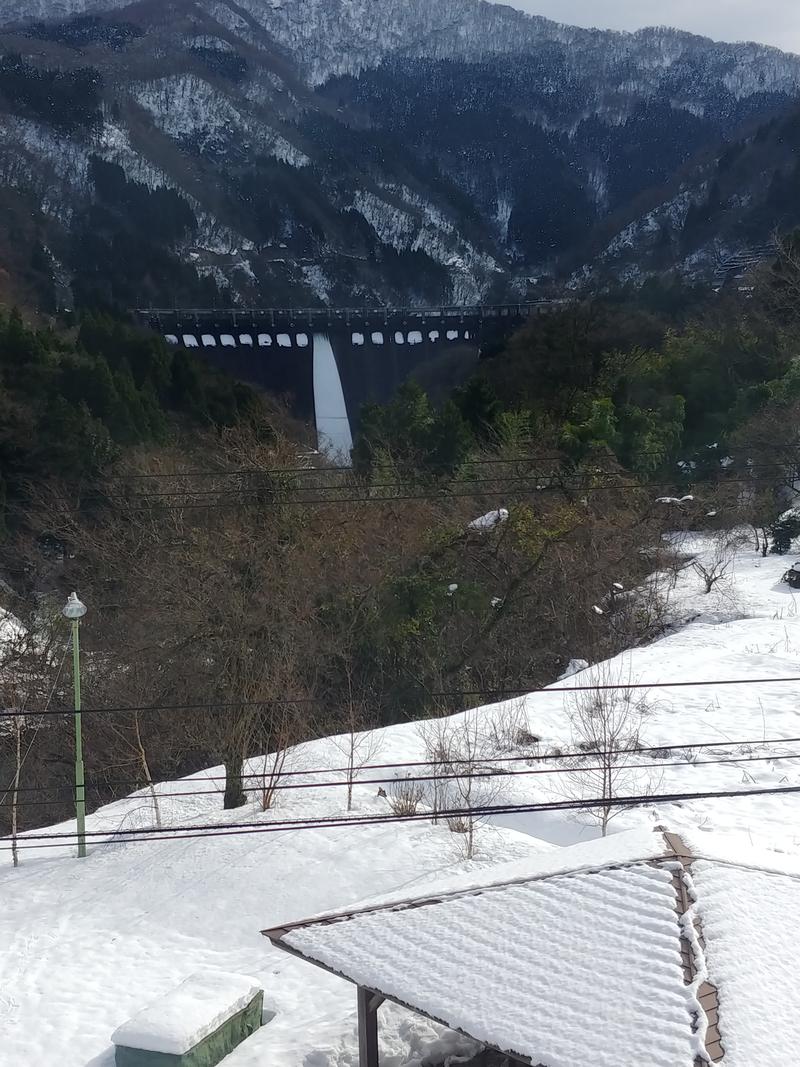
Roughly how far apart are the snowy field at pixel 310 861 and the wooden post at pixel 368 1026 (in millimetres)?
859

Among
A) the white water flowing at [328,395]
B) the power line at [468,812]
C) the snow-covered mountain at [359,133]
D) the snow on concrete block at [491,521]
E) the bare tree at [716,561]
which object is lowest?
the power line at [468,812]

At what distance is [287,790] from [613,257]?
264 feet

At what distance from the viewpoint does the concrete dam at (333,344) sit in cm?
6475

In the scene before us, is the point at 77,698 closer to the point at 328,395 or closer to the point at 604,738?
the point at 604,738

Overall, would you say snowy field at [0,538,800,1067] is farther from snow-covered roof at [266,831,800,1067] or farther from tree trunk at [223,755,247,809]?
snow-covered roof at [266,831,800,1067]

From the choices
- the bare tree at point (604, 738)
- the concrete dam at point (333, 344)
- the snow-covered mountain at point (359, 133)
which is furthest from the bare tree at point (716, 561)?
the snow-covered mountain at point (359, 133)

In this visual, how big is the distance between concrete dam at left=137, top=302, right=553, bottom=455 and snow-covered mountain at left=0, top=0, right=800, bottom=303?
12.9 m

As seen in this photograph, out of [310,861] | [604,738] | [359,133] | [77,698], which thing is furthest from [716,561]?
[359,133]

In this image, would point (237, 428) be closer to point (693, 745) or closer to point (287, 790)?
point (287, 790)

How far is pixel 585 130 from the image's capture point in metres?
128

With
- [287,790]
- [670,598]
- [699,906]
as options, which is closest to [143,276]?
[670,598]

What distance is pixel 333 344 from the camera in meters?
68.1

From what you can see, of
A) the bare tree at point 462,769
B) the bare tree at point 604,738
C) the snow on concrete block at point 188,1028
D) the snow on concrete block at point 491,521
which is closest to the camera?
the snow on concrete block at point 188,1028

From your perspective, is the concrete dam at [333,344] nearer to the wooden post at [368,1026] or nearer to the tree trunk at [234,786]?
the tree trunk at [234,786]
